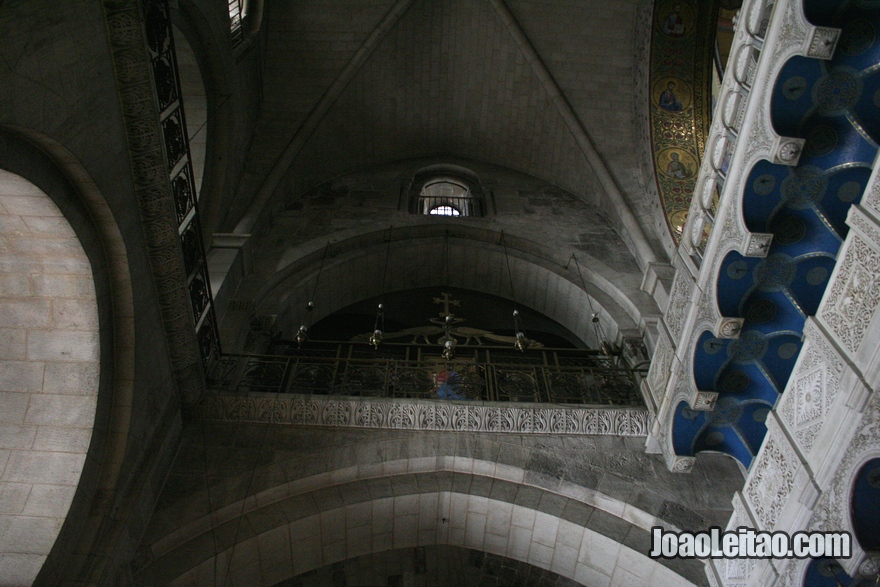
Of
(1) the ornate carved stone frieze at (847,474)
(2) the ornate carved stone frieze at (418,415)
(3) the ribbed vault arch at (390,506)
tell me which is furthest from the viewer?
(2) the ornate carved stone frieze at (418,415)

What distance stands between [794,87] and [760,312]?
1763mm

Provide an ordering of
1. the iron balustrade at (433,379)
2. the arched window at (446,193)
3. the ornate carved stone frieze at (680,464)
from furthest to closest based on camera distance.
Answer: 1. the arched window at (446,193)
2. the iron balustrade at (433,379)
3. the ornate carved stone frieze at (680,464)

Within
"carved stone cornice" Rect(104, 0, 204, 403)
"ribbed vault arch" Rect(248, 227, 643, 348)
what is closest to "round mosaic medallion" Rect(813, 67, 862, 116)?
"ribbed vault arch" Rect(248, 227, 643, 348)

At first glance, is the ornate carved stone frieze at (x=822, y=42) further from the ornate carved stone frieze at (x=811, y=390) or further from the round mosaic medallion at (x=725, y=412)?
the round mosaic medallion at (x=725, y=412)

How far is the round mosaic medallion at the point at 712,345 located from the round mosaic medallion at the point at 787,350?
0.45 meters

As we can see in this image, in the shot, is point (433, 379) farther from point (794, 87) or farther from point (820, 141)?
point (794, 87)

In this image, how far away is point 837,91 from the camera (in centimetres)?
440

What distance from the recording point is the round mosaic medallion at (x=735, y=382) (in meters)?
5.79

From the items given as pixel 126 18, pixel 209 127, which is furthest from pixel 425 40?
pixel 126 18

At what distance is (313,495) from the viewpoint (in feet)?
20.5

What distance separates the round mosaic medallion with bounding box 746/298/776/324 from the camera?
17.6 feet

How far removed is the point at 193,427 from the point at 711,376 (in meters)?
4.82

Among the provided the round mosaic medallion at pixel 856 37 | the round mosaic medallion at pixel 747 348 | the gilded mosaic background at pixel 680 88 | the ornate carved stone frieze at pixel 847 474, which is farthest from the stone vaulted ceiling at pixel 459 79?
the ornate carved stone frieze at pixel 847 474

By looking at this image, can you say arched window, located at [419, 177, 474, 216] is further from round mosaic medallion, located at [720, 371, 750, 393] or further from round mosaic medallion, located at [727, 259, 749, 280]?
round mosaic medallion, located at [727, 259, 749, 280]
